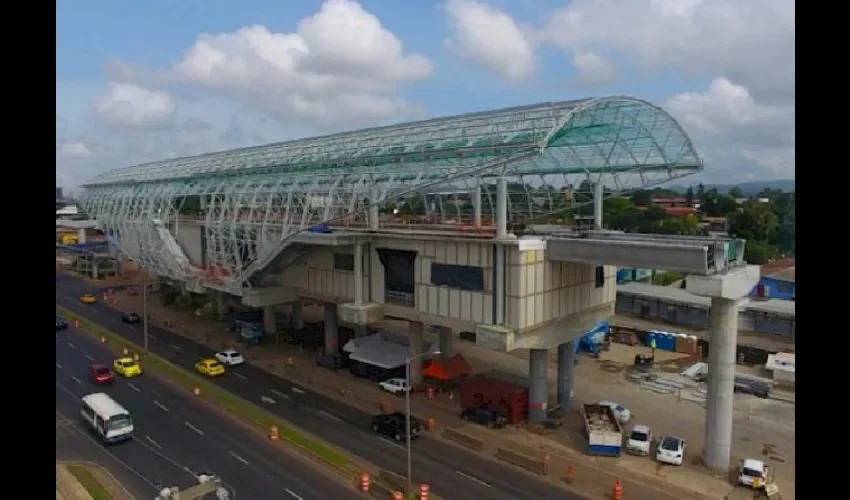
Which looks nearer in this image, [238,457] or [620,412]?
[238,457]

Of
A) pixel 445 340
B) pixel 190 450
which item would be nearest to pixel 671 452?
pixel 445 340

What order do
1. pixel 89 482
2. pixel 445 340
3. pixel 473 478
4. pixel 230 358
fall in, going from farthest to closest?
pixel 230 358 < pixel 445 340 < pixel 473 478 < pixel 89 482

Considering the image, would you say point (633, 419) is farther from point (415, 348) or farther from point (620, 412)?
point (415, 348)

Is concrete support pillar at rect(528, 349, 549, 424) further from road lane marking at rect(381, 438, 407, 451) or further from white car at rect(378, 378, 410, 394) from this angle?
white car at rect(378, 378, 410, 394)

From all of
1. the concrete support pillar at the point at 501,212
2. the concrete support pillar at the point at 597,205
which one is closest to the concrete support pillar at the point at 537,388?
the concrete support pillar at the point at 501,212

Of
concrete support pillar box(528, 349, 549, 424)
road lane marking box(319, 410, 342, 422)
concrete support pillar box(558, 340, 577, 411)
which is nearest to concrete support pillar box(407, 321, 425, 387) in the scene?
road lane marking box(319, 410, 342, 422)

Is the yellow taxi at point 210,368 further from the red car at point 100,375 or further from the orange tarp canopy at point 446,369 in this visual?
the orange tarp canopy at point 446,369
